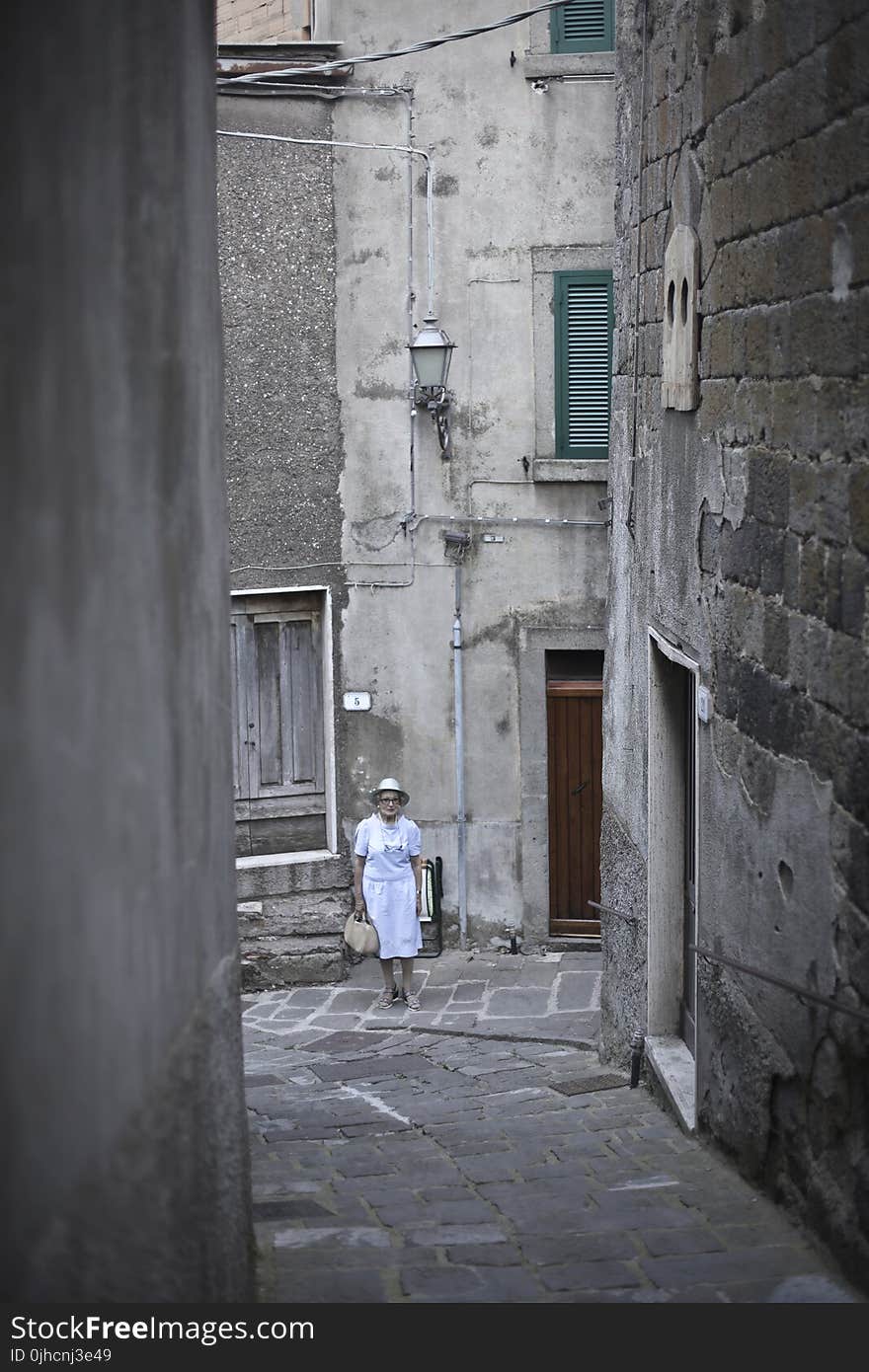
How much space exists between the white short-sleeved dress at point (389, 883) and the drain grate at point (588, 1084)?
3.08m

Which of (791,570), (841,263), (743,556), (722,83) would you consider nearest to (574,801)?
(743,556)

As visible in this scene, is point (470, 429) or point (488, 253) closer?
point (488, 253)

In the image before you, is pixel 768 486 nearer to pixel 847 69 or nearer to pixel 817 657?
pixel 817 657

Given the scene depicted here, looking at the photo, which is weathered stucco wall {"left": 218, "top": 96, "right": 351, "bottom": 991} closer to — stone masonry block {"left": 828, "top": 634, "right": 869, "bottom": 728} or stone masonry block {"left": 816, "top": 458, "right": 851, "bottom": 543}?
stone masonry block {"left": 816, "top": 458, "right": 851, "bottom": 543}

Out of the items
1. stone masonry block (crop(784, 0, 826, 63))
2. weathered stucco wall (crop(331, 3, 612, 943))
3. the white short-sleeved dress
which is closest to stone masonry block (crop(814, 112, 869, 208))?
stone masonry block (crop(784, 0, 826, 63))

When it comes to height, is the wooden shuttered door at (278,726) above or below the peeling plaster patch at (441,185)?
below

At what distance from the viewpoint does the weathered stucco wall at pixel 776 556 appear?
426cm

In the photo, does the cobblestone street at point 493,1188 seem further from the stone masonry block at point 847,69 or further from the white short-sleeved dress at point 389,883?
the stone masonry block at point 847,69

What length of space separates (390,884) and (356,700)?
1.58 m

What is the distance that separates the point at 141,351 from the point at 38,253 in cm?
64

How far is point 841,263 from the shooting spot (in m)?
4.28

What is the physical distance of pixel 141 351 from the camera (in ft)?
10.6

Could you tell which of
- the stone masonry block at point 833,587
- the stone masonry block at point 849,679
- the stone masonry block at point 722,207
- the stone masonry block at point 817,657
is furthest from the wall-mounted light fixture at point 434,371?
the stone masonry block at point 849,679

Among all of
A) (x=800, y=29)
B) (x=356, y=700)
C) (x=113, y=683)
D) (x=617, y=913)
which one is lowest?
(x=617, y=913)
